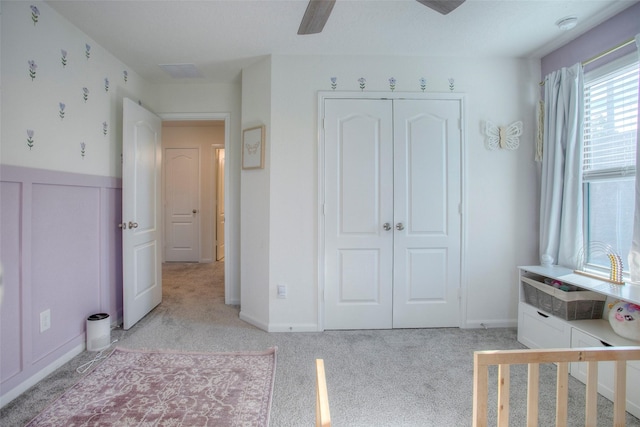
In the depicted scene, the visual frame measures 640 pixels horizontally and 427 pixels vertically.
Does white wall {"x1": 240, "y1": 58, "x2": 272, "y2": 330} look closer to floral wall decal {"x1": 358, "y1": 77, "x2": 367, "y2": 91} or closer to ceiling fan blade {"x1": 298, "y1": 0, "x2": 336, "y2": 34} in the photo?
floral wall decal {"x1": 358, "y1": 77, "x2": 367, "y2": 91}

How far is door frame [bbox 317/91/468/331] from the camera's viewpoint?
8.46 feet

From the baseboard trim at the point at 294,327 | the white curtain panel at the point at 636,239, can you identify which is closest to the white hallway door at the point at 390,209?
the baseboard trim at the point at 294,327

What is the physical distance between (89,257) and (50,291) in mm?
394

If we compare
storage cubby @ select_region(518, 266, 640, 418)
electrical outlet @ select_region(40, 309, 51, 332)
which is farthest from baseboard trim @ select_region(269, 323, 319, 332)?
storage cubby @ select_region(518, 266, 640, 418)

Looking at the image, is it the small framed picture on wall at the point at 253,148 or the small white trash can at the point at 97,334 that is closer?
the small white trash can at the point at 97,334

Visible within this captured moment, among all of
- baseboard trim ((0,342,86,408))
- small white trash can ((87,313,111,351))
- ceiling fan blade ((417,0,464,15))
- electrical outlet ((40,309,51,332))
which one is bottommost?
baseboard trim ((0,342,86,408))

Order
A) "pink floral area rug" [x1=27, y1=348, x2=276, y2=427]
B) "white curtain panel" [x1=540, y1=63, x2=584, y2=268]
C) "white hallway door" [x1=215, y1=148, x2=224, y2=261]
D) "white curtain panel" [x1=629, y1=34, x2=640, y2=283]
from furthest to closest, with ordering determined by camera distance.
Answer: "white hallway door" [x1=215, y1=148, x2=224, y2=261] → "white curtain panel" [x1=540, y1=63, x2=584, y2=268] → "white curtain panel" [x1=629, y1=34, x2=640, y2=283] → "pink floral area rug" [x1=27, y1=348, x2=276, y2=427]

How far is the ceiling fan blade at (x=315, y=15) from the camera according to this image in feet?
4.66

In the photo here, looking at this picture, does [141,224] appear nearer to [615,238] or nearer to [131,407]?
[131,407]

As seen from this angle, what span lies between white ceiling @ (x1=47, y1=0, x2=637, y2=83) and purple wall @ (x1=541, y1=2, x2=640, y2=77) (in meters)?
0.06

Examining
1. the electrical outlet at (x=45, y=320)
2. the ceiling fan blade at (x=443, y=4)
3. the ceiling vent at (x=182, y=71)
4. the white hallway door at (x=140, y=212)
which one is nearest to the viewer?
the ceiling fan blade at (x=443, y=4)

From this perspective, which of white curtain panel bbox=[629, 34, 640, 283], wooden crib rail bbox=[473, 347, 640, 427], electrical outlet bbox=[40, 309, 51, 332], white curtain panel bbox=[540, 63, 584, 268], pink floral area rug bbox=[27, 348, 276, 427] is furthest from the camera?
white curtain panel bbox=[540, 63, 584, 268]

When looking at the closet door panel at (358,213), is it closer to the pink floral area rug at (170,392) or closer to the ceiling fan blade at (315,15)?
the pink floral area rug at (170,392)

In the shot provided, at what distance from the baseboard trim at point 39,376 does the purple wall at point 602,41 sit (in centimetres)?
422
